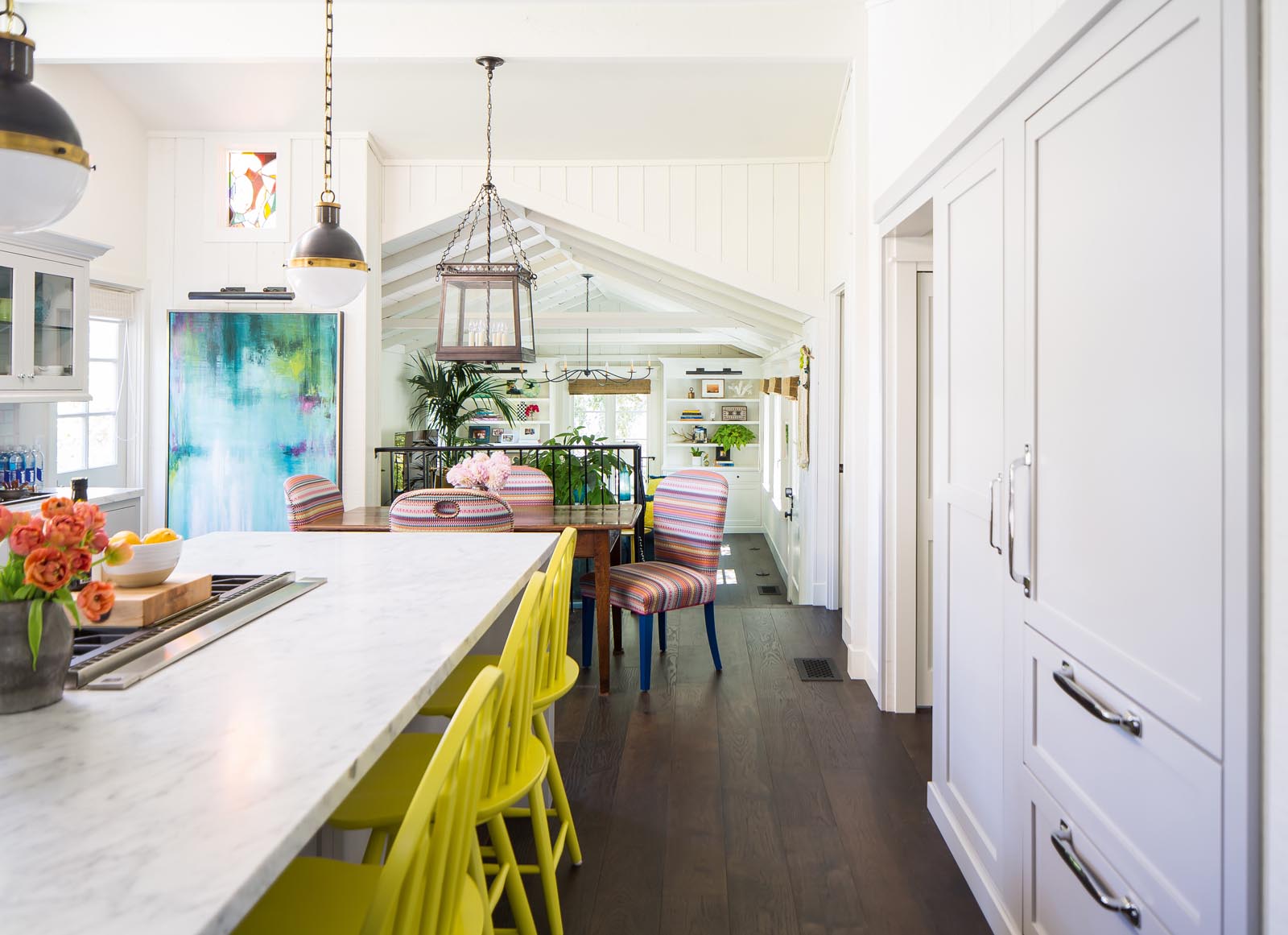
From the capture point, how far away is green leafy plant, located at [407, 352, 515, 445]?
8.87 metres

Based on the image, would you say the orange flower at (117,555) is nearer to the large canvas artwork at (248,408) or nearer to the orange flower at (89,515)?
the orange flower at (89,515)

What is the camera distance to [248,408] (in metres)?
5.01

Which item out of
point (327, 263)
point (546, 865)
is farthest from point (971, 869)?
point (327, 263)

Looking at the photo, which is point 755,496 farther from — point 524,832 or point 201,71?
point 524,832

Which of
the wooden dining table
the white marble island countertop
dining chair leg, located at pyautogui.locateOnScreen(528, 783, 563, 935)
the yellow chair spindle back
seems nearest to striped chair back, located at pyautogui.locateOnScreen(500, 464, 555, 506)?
the wooden dining table

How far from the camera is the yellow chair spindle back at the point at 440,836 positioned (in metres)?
0.86

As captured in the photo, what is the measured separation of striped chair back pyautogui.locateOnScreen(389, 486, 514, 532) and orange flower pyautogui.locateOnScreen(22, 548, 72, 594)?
239cm

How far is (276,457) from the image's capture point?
5023 mm

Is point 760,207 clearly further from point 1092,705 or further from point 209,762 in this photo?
point 209,762

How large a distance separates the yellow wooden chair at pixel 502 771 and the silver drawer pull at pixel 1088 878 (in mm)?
1023

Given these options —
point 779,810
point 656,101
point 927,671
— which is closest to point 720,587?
point 927,671

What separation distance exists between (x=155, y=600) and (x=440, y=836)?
37.5 inches

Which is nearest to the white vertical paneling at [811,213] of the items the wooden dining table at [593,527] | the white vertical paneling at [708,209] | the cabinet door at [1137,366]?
the white vertical paneling at [708,209]

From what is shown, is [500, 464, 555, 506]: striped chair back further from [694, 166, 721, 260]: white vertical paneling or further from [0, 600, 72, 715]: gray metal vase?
[0, 600, 72, 715]: gray metal vase
